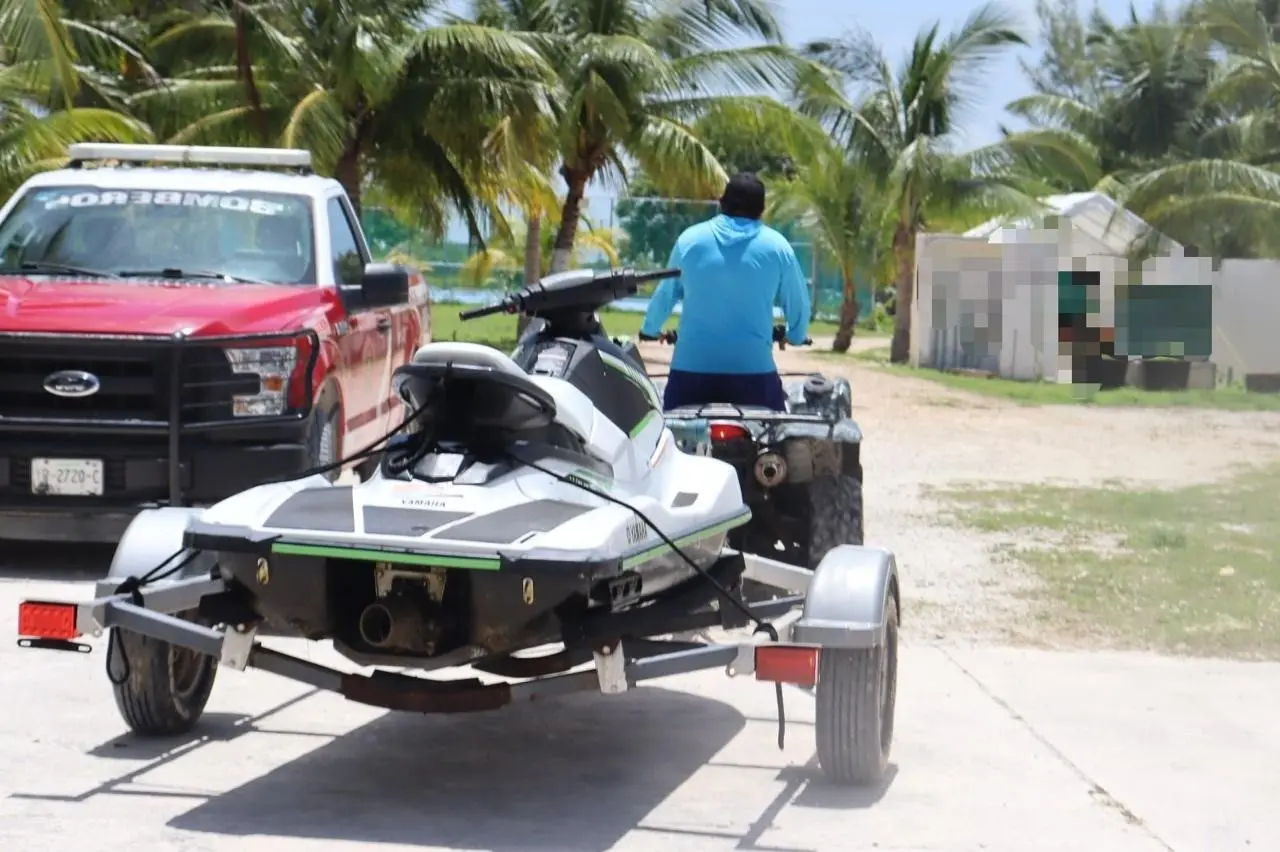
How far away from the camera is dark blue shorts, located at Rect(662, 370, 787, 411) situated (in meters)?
9.22

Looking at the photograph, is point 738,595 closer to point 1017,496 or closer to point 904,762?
point 904,762

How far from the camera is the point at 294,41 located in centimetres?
2661

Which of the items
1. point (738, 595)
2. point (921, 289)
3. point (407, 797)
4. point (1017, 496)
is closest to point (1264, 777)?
point (738, 595)

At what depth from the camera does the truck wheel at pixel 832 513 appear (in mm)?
9125

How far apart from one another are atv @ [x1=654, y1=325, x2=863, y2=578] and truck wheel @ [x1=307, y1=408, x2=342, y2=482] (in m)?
2.03

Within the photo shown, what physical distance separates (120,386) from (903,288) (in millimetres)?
29778

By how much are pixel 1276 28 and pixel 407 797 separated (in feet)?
151

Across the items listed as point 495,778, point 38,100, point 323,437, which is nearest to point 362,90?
point 38,100

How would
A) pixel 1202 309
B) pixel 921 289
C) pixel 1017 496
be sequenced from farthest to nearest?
pixel 921 289 < pixel 1202 309 < pixel 1017 496

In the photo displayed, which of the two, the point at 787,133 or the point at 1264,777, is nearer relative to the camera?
the point at 1264,777

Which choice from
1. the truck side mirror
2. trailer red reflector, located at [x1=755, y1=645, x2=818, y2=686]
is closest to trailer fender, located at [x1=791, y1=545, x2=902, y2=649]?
trailer red reflector, located at [x1=755, y1=645, x2=818, y2=686]

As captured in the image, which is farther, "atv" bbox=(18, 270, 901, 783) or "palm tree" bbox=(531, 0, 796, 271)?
"palm tree" bbox=(531, 0, 796, 271)

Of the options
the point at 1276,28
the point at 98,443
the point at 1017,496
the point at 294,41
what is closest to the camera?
the point at 98,443

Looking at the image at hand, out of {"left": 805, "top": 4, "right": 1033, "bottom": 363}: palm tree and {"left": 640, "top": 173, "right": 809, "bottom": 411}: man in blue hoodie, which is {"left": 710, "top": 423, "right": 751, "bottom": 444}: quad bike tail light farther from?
{"left": 805, "top": 4, "right": 1033, "bottom": 363}: palm tree
